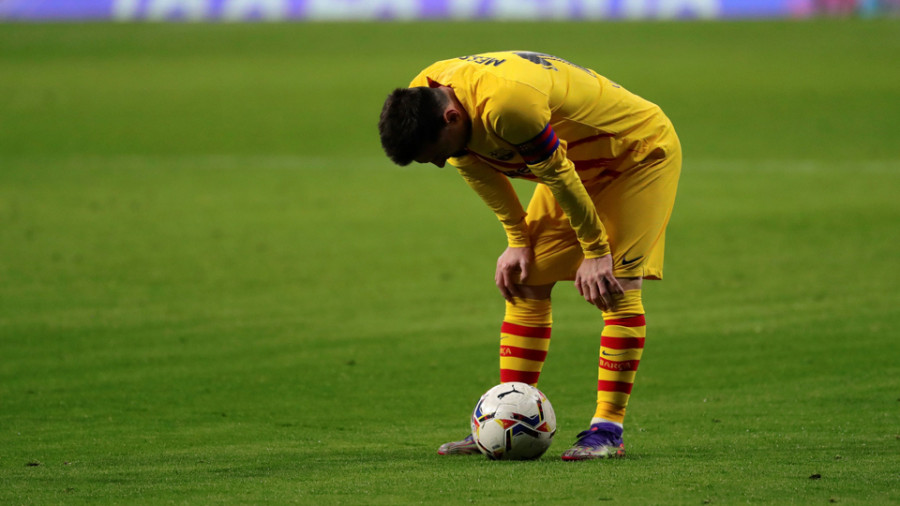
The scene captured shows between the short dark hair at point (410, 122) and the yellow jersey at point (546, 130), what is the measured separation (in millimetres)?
181

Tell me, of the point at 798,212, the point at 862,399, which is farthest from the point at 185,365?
the point at 798,212

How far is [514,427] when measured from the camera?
16.8 feet

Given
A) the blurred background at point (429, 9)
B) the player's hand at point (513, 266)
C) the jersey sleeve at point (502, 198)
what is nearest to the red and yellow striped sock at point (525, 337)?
the player's hand at point (513, 266)

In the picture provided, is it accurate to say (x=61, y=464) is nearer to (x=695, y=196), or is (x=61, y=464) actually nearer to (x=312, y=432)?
(x=312, y=432)

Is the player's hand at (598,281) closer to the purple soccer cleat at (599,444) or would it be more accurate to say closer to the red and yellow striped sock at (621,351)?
the red and yellow striped sock at (621,351)

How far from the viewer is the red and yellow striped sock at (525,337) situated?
5559mm

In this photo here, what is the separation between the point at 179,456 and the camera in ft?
17.6

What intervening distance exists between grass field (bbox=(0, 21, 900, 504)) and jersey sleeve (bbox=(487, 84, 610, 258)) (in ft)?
3.54

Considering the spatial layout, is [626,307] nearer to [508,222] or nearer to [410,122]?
[508,222]

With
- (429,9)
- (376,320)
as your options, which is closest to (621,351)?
(376,320)

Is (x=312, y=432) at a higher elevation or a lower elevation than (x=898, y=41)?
lower

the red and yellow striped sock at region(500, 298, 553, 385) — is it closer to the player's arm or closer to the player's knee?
the player's knee

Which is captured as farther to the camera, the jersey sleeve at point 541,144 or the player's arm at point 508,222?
the player's arm at point 508,222

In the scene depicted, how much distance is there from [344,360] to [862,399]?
3435 mm
